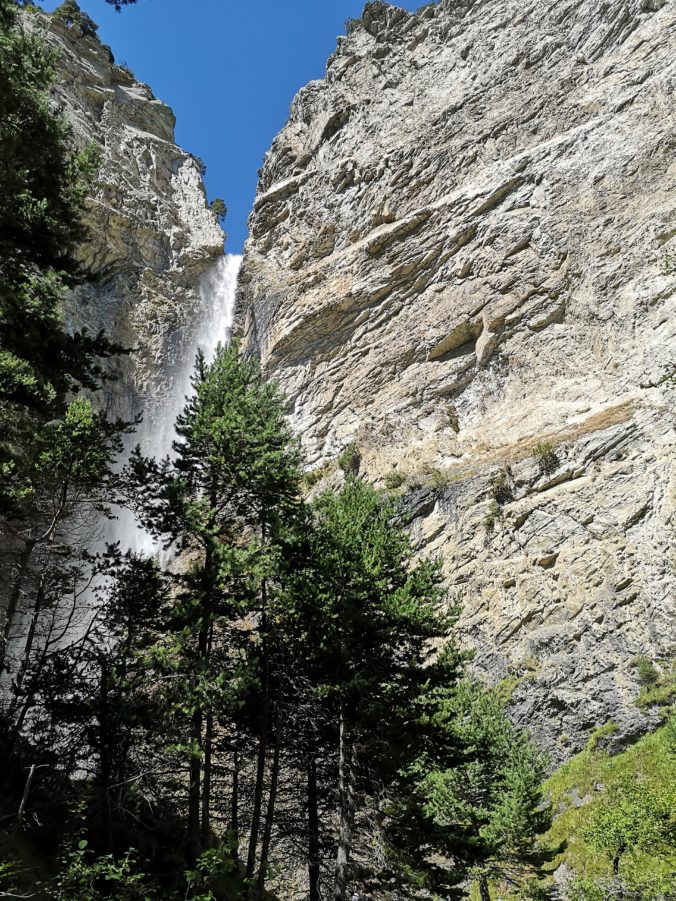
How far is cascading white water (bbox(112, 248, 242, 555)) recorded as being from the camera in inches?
1410

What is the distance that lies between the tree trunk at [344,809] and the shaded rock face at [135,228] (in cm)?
3245

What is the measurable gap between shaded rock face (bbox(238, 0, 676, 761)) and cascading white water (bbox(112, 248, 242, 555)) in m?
3.08

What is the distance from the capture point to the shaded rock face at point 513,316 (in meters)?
16.5

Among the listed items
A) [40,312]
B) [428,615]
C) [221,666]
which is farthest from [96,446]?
[428,615]

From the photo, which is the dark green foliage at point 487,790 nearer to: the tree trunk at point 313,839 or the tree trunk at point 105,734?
the tree trunk at point 313,839

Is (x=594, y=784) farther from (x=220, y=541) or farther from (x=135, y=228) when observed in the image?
(x=135, y=228)

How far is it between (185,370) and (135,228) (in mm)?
10964

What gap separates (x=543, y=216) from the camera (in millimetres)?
27141

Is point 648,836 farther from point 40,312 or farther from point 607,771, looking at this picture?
point 40,312

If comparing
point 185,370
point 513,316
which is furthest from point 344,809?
point 185,370

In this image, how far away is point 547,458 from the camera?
19750 mm

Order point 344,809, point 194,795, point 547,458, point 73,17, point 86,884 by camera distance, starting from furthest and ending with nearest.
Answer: point 73,17
point 547,458
point 344,809
point 194,795
point 86,884

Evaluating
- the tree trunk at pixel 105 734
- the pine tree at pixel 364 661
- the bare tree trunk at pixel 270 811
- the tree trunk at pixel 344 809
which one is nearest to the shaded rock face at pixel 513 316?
the pine tree at pixel 364 661

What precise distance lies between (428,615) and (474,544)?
33.1 feet
